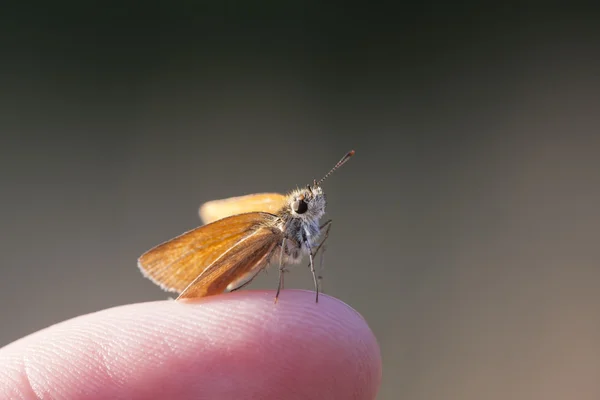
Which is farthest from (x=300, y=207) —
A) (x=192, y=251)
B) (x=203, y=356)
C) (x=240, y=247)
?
(x=203, y=356)

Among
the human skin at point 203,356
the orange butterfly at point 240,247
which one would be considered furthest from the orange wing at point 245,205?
the human skin at point 203,356

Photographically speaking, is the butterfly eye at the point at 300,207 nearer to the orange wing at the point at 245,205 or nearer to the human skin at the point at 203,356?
the orange wing at the point at 245,205

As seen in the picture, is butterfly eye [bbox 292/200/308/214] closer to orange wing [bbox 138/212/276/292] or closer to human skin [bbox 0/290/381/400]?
orange wing [bbox 138/212/276/292]

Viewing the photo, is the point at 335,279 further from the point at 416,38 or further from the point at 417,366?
the point at 416,38

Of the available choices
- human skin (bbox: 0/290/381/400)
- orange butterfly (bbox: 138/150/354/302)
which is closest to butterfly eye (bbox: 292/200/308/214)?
orange butterfly (bbox: 138/150/354/302)

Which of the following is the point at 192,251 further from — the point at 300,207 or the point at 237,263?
the point at 300,207

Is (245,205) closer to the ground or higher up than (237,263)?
higher up

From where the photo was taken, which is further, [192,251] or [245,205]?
[245,205]
